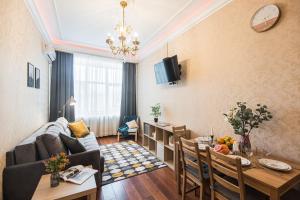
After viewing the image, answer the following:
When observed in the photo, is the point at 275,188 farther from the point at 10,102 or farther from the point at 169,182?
the point at 10,102

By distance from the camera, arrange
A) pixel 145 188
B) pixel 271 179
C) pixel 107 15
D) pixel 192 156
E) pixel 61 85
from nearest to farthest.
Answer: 1. pixel 271 179
2. pixel 192 156
3. pixel 145 188
4. pixel 107 15
5. pixel 61 85

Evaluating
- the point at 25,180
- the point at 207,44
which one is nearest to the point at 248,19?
the point at 207,44

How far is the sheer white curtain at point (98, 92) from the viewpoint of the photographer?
15.2ft

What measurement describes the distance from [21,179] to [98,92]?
3521 mm

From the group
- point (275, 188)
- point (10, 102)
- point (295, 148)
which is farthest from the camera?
point (10, 102)

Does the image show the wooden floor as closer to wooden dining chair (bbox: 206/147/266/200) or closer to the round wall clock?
wooden dining chair (bbox: 206/147/266/200)

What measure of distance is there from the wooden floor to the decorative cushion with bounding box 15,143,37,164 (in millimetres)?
1046

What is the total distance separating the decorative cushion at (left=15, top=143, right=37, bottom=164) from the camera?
66.8 inches

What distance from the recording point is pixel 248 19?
6.40 ft

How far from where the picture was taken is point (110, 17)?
284 cm

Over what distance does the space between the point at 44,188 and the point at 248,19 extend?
10.2ft

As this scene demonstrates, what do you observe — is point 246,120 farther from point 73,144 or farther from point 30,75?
point 30,75

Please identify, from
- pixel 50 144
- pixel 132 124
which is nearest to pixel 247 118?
pixel 50 144

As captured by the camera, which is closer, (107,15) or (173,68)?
(107,15)
